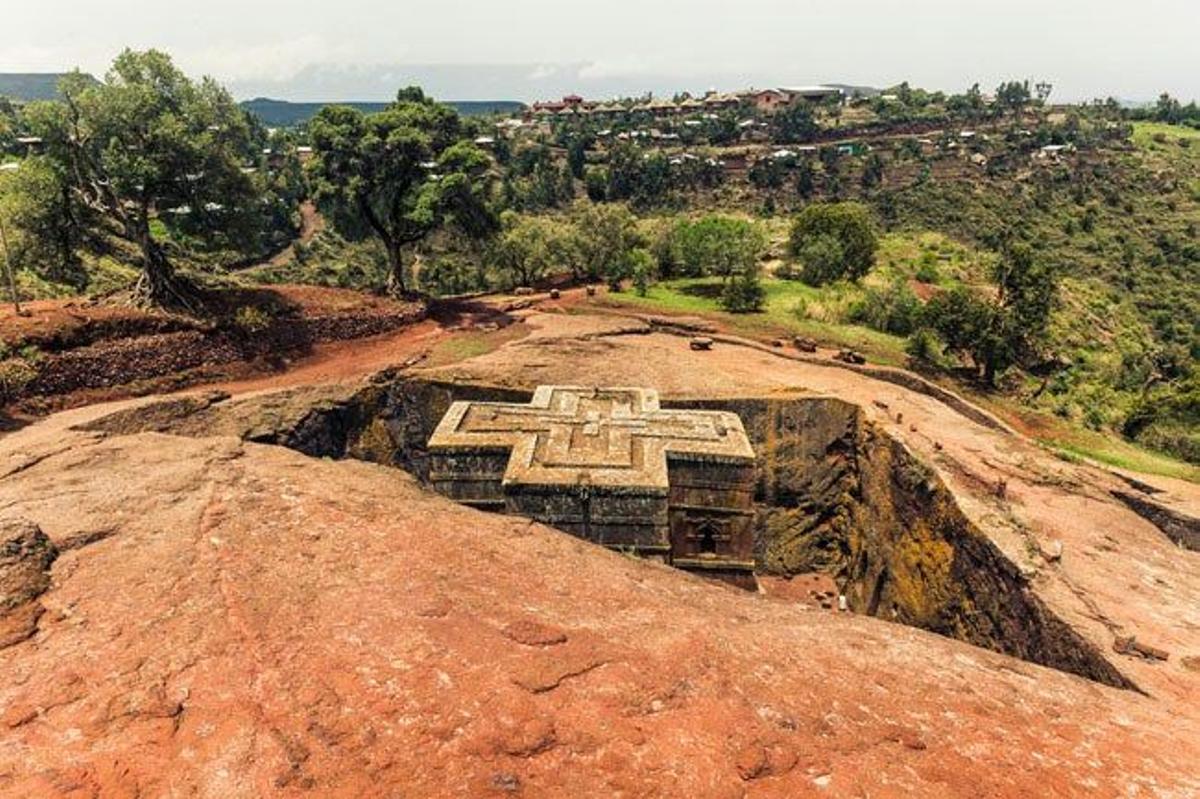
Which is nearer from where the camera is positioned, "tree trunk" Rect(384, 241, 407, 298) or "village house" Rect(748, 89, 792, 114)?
"tree trunk" Rect(384, 241, 407, 298)

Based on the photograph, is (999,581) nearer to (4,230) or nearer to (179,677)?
(179,677)

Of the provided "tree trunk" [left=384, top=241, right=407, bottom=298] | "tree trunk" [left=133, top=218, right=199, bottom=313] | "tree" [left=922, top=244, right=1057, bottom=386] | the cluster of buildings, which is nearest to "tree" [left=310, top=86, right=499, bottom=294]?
"tree trunk" [left=384, top=241, right=407, bottom=298]

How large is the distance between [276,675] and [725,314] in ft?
86.7

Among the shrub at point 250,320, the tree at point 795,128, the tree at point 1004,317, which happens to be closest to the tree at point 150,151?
the shrub at point 250,320

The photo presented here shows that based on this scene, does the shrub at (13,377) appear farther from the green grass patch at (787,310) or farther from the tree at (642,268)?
the tree at (642,268)

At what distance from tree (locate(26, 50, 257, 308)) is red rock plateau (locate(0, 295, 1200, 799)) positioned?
11.4 meters

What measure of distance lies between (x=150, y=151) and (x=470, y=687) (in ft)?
68.5

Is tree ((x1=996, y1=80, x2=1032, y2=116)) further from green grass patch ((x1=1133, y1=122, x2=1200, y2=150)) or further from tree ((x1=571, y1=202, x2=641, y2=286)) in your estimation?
tree ((x1=571, y1=202, x2=641, y2=286))

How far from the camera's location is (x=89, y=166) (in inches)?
845

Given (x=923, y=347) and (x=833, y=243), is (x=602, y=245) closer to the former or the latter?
(x=833, y=243)

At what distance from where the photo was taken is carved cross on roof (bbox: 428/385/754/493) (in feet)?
48.3

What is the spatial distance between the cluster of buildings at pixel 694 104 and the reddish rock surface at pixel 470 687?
14950cm

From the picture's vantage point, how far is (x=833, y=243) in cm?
3928

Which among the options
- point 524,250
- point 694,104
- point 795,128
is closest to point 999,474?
point 524,250
